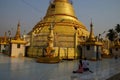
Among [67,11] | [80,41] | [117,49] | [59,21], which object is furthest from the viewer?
[117,49]

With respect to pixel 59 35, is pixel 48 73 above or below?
below

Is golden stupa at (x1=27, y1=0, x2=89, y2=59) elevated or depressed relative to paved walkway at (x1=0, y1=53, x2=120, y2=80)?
elevated

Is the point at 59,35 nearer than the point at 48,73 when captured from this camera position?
No

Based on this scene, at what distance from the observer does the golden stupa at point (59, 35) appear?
2561cm

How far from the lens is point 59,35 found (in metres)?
27.5

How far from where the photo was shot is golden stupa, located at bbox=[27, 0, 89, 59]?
25606 mm

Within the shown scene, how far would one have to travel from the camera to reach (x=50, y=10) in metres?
36.8

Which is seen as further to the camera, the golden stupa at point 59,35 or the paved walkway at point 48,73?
the golden stupa at point 59,35

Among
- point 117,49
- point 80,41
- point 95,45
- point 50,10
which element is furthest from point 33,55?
point 117,49

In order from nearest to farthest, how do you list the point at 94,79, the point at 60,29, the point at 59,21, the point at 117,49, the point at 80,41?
the point at 94,79 < the point at 80,41 < the point at 60,29 < the point at 59,21 < the point at 117,49

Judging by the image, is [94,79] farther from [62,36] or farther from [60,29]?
[60,29]

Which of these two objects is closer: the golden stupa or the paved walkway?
the paved walkway

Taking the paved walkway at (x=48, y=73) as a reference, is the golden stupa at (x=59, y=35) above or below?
above

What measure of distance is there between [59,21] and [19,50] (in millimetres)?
10498
